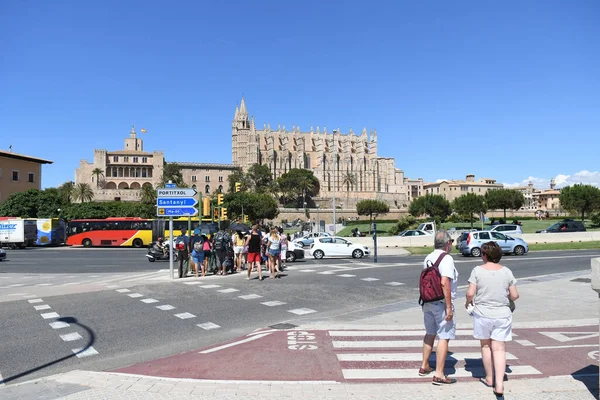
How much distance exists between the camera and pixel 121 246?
151ft

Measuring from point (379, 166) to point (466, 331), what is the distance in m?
137

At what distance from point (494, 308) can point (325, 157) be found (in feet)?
434

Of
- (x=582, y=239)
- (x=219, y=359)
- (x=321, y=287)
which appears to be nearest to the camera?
(x=219, y=359)

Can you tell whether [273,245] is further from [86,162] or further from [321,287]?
[86,162]

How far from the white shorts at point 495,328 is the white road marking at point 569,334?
10.9 ft

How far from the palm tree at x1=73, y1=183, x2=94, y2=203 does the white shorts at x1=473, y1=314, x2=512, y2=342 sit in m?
103

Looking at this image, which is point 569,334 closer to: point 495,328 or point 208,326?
point 495,328

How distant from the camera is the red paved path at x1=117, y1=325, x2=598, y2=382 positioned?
6.05 m

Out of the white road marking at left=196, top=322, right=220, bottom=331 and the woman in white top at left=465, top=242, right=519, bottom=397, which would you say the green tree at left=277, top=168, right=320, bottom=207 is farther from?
the woman in white top at left=465, top=242, right=519, bottom=397

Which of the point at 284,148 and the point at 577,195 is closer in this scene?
the point at 577,195

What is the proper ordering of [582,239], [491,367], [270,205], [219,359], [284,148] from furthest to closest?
[284,148]
[270,205]
[582,239]
[219,359]
[491,367]

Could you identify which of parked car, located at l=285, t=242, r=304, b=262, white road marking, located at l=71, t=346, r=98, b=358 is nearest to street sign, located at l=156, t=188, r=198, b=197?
parked car, located at l=285, t=242, r=304, b=262

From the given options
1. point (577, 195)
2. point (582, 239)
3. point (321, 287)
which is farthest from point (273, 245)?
point (577, 195)

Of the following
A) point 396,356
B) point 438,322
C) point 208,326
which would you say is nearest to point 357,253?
point 208,326
